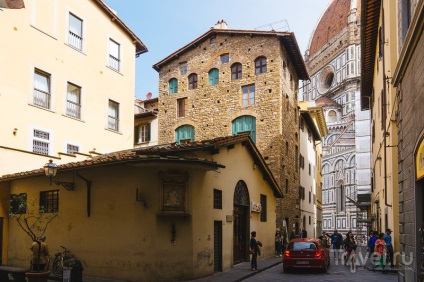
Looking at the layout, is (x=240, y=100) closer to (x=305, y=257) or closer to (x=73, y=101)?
(x=73, y=101)

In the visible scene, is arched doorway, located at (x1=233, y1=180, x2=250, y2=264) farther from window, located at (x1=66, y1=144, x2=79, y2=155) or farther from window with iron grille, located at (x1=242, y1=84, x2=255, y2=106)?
window with iron grille, located at (x1=242, y1=84, x2=255, y2=106)

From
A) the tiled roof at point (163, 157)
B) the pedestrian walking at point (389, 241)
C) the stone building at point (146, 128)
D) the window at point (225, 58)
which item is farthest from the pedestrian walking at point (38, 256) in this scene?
the stone building at point (146, 128)

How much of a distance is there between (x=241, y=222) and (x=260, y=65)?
47.0ft

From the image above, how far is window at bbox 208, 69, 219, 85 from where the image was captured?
113 feet

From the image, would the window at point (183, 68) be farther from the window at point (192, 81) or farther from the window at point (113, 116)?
the window at point (113, 116)

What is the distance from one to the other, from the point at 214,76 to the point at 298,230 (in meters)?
13.3

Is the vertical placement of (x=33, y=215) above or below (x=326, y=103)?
below

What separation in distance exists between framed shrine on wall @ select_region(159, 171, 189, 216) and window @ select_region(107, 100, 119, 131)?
43.2 ft

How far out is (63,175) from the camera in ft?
57.2

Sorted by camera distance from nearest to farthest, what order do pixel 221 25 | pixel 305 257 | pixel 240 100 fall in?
pixel 305 257 → pixel 240 100 → pixel 221 25

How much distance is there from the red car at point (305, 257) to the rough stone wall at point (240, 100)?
11985 mm

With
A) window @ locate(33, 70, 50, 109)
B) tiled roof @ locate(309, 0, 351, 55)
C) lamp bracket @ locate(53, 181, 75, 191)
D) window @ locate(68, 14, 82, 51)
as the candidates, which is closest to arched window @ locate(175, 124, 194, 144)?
window @ locate(68, 14, 82, 51)

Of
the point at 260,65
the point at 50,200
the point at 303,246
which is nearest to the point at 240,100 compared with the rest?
the point at 260,65

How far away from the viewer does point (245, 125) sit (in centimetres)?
3272
